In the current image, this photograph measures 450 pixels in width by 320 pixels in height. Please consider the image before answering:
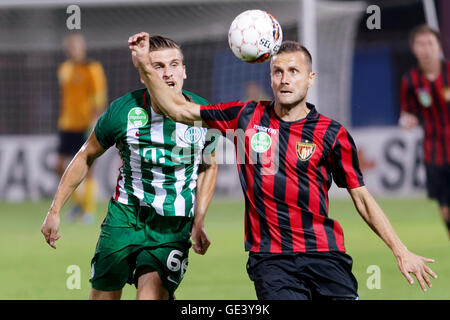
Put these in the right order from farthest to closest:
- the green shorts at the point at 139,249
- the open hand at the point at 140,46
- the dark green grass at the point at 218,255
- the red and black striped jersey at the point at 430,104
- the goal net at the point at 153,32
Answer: the goal net at the point at 153,32
the red and black striped jersey at the point at 430,104
the dark green grass at the point at 218,255
the green shorts at the point at 139,249
the open hand at the point at 140,46

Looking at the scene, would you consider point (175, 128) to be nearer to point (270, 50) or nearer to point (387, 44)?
point (270, 50)

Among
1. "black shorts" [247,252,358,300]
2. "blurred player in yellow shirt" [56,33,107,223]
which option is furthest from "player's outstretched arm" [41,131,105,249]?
"blurred player in yellow shirt" [56,33,107,223]

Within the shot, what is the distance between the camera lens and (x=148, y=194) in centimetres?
530

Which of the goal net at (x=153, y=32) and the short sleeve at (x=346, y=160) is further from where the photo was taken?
the goal net at (x=153, y=32)

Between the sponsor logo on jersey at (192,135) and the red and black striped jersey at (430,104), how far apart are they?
4731mm

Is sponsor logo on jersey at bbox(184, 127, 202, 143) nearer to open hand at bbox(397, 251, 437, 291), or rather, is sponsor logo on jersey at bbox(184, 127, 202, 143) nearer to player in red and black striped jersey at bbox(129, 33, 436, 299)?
player in red and black striped jersey at bbox(129, 33, 436, 299)

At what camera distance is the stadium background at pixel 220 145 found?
30.8 feet

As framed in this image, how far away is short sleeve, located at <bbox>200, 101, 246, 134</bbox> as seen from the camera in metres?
4.88

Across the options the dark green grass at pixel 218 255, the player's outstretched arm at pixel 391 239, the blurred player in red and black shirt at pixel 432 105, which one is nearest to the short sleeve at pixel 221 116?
the player's outstretched arm at pixel 391 239

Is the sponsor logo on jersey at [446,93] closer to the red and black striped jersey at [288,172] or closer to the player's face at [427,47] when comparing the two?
the player's face at [427,47]

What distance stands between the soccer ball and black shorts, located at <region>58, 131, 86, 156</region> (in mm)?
8467

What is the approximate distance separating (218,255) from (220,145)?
17.9 ft

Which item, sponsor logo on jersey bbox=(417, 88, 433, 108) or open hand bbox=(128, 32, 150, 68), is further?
sponsor logo on jersey bbox=(417, 88, 433, 108)

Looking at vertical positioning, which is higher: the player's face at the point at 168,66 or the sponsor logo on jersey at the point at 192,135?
the player's face at the point at 168,66
